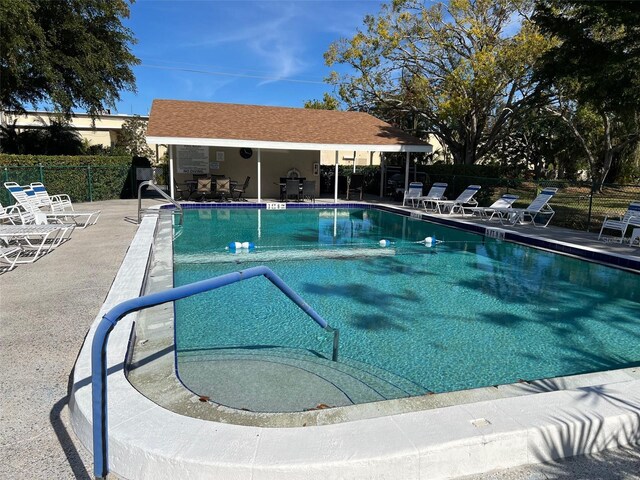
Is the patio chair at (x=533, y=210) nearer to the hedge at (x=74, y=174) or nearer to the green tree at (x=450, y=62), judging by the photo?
the green tree at (x=450, y=62)

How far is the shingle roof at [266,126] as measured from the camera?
17.3 m

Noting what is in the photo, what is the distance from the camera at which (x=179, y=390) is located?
10.0 feet

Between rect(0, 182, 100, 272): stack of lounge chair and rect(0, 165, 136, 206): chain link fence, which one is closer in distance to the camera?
rect(0, 182, 100, 272): stack of lounge chair

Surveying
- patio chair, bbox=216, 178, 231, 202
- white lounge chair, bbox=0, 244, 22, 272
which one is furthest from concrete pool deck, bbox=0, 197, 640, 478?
patio chair, bbox=216, 178, 231, 202

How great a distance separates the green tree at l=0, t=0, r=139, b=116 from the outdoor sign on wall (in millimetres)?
5304

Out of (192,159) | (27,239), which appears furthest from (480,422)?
(192,159)

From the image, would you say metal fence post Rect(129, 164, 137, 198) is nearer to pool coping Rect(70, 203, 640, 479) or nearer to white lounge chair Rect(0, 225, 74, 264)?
white lounge chair Rect(0, 225, 74, 264)

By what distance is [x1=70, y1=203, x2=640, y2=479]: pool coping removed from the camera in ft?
7.27

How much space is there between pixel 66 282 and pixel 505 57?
19134 mm

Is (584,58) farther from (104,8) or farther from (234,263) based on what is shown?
(104,8)

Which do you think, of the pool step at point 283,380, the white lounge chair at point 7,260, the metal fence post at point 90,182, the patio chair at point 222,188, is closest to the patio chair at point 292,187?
the patio chair at point 222,188

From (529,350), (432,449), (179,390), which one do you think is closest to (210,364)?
(179,390)

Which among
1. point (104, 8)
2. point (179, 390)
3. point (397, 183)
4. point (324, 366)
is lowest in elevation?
point (324, 366)

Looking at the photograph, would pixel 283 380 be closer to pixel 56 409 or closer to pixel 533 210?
pixel 56 409
